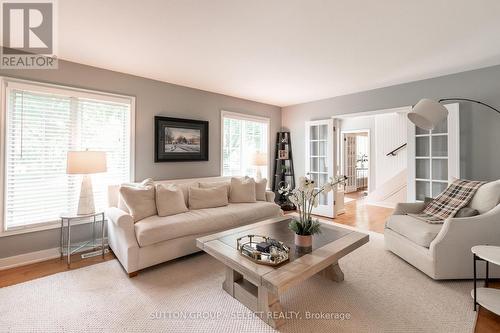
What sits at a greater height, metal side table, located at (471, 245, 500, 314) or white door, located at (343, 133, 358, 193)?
white door, located at (343, 133, 358, 193)

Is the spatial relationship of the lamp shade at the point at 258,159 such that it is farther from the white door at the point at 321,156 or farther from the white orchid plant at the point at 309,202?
the white orchid plant at the point at 309,202

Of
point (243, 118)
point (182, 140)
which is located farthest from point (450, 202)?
point (182, 140)

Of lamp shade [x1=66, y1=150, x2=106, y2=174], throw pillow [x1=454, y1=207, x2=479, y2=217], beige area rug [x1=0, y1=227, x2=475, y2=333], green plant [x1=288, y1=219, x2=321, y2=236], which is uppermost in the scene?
lamp shade [x1=66, y1=150, x2=106, y2=174]

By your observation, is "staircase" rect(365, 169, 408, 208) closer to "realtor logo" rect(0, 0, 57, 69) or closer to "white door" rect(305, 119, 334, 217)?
"white door" rect(305, 119, 334, 217)

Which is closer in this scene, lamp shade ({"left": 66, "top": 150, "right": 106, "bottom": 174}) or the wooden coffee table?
the wooden coffee table

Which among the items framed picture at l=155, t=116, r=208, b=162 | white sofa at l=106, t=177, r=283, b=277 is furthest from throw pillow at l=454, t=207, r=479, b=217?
framed picture at l=155, t=116, r=208, b=162

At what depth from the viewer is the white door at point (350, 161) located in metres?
8.09

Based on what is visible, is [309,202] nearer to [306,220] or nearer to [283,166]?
[306,220]

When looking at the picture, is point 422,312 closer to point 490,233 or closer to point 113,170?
point 490,233

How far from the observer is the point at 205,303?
2.00m

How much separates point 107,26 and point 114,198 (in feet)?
6.72

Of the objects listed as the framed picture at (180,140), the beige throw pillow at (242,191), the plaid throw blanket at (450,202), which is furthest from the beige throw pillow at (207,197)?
the plaid throw blanket at (450,202)

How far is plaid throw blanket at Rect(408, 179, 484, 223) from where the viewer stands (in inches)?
105

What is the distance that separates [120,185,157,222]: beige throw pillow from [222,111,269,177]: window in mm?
1858
